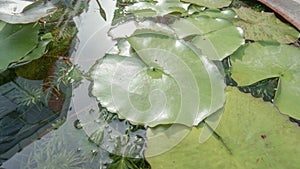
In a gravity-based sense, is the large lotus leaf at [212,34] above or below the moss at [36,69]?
above

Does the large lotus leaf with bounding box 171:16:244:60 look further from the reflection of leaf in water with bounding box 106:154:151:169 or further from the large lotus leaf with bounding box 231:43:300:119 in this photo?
the reflection of leaf in water with bounding box 106:154:151:169

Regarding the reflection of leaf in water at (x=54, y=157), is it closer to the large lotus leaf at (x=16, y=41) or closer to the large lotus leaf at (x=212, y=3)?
the large lotus leaf at (x=16, y=41)

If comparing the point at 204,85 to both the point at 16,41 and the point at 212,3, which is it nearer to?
the point at 212,3

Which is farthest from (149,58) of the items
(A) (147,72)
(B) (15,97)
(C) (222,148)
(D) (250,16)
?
(D) (250,16)

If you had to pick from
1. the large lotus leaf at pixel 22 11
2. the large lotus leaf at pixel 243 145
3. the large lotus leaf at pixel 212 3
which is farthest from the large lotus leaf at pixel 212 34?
the large lotus leaf at pixel 22 11

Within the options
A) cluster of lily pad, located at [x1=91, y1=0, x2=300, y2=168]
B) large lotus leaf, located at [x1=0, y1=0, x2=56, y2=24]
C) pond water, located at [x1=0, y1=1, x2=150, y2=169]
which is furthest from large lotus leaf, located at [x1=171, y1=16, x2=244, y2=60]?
large lotus leaf, located at [x1=0, y1=0, x2=56, y2=24]

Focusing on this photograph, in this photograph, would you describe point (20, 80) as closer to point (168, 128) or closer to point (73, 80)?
point (73, 80)

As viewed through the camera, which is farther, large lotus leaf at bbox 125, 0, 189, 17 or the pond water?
large lotus leaf at bbox 125, 0, 189, 17
